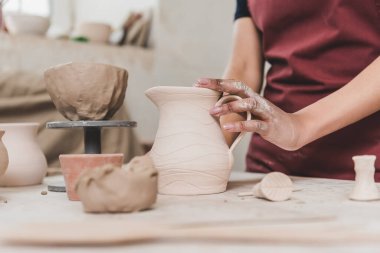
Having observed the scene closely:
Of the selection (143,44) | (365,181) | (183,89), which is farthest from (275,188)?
(143,44)

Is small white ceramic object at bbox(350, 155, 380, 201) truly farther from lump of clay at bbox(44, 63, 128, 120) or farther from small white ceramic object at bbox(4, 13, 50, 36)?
small white ceramic object at bbox(4, 13, 50, 36)

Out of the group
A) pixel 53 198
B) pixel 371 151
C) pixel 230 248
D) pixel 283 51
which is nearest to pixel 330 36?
pixel 283 51

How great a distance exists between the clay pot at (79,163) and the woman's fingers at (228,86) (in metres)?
0.23

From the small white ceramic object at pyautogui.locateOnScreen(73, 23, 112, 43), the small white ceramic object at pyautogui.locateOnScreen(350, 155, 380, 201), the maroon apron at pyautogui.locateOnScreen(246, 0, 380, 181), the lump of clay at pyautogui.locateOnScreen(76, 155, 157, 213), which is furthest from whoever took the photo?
the small white ceramic object at pyautogui.locateOnScreen(73, 23, 112, 43)

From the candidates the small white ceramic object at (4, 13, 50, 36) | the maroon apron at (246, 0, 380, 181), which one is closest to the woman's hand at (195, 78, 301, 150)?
the maroon apron at (246, 0, 380, 181)

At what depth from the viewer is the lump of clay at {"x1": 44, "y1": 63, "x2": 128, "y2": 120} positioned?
3.33 ft

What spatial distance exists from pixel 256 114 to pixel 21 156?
0.56 m

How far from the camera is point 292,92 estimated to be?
146 centimetres

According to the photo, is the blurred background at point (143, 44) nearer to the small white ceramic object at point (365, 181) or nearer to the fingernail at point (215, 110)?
the fingernail at point (215, 110)

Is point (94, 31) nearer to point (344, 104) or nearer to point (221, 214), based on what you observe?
point (344, 104)

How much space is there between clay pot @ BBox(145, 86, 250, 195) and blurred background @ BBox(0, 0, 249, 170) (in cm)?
170

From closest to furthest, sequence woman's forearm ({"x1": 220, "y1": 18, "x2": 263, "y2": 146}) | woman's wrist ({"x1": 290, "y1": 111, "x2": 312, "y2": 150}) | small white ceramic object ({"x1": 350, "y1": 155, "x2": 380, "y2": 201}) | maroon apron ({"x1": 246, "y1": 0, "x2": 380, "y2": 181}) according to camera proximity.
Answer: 1. small white ceramic object ({"x1": 350, "y1": 155, "x2": 380, "y2": 201})
2. woman's wrist ({"x1": 290, "y1": 111, "x2": 312, "y2": 150})
3. maroon apron ({"x1": 246, "y1": 0, "x2": 380, "y2": 181})
4. woman's forearm ({"x1": 220, "y1": 18, "x2": 263, "y2": 146})

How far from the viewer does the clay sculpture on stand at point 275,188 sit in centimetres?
85

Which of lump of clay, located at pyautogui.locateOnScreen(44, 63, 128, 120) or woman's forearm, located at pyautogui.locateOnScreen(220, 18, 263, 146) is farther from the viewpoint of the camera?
woman's forearm, located at pyautogui.locateOnScreen(220, 18, 263, 146)
